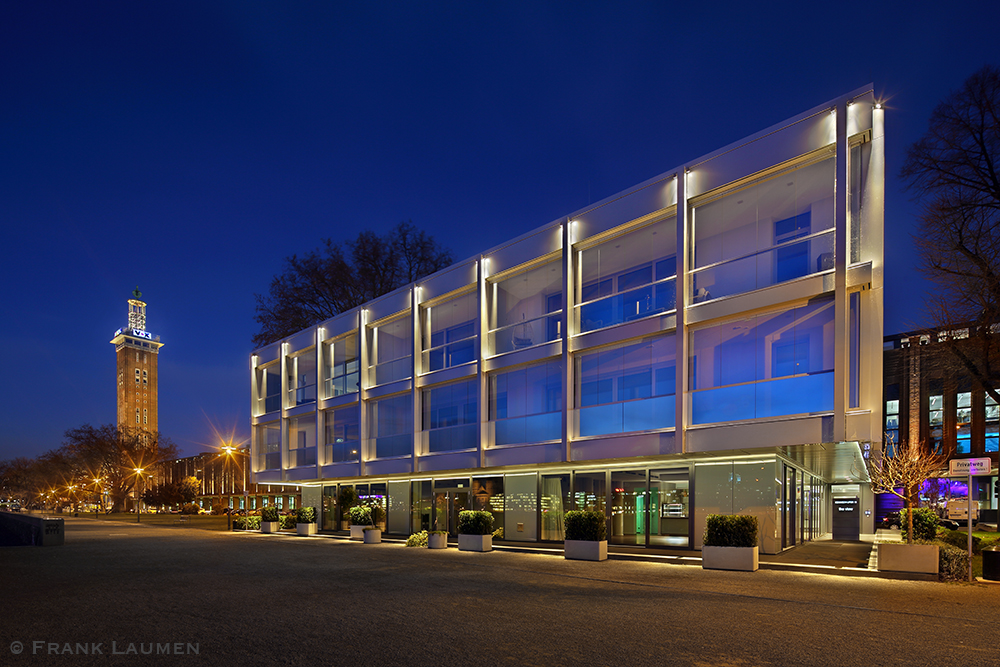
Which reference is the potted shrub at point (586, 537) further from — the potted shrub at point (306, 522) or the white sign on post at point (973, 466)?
the potted shrub at point (306, 522)

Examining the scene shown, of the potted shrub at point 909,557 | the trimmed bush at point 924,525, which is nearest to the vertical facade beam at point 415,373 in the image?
the trimmed bush at point 924,525

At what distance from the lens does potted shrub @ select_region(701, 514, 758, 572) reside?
17.9 metres

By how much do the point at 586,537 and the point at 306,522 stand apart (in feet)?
71.4

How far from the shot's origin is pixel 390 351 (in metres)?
36.0

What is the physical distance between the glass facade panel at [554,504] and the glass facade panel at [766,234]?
9.44 m

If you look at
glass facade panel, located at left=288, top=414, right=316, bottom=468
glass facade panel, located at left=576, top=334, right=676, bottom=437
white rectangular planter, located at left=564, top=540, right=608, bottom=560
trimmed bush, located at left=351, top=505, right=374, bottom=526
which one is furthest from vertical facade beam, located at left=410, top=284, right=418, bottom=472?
white rectangular planter, located at left=564, top=540, right=608, bottom=560

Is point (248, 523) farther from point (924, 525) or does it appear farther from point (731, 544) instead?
point (924, 525)

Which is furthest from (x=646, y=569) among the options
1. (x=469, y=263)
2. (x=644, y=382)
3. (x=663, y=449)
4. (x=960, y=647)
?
(x=469, y=263)

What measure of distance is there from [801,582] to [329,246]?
146ft

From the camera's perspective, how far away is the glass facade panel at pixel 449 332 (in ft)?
101

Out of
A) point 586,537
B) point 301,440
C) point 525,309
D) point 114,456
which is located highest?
point 525,309

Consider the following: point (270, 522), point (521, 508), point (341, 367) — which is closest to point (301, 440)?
point (270, 522)

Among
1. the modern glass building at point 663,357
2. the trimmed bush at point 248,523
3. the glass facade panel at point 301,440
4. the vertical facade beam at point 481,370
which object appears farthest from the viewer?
the trimmed bush at point 248,523

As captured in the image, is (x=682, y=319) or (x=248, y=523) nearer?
(x=682, y=319)
